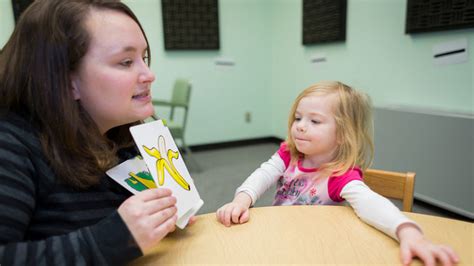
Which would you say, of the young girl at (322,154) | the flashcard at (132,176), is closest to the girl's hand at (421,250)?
the young girl at (322,154)

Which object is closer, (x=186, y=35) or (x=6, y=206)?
(x=6, y=206)

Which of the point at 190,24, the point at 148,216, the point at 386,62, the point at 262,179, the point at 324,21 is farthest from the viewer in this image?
the point at 190,24

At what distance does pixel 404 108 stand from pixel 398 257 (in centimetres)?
203

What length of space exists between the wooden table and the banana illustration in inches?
5.2

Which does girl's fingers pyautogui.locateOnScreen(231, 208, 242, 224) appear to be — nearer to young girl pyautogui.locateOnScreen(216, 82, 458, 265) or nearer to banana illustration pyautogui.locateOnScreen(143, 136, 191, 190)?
young girl pyautogui.locateOnScreen(216, 82, 458, 265)

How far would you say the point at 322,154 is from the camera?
111 cm

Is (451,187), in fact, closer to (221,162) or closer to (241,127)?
(221,162)

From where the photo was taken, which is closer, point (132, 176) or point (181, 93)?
point (132, 176)

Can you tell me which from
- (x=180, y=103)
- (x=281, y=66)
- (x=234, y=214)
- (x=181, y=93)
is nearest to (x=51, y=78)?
(x=234, y=214)

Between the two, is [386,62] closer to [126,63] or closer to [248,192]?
[248,192]

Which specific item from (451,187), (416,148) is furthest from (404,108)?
(451,187)

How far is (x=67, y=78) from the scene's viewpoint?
68cm

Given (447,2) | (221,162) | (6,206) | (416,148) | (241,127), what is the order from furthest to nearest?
1. (241,127)
2. (221,162)
3. (416,148)
4. (447,2)
5. (6,206)

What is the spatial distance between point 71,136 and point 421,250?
736 millimetres
